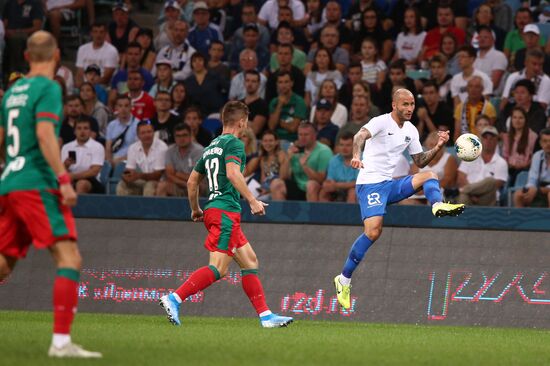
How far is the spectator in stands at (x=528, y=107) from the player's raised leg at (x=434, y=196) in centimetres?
507

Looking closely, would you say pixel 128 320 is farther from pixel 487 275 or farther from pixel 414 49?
pixel 414 49

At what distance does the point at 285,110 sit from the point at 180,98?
75.5 inches

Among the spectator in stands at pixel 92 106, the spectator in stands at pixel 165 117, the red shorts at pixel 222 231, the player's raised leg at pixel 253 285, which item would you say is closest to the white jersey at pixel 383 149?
the player's raised leg at pixel 253 285

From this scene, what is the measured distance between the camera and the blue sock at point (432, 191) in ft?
42.0

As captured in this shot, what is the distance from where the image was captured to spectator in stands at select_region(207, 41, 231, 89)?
20.5 m

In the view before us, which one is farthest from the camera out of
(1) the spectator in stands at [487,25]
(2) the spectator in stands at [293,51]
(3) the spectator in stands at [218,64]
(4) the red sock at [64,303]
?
(2) the spectator in stands at [293,51]

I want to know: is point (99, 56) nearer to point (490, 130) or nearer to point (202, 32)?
point (202, 32)

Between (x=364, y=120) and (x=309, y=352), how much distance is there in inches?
368

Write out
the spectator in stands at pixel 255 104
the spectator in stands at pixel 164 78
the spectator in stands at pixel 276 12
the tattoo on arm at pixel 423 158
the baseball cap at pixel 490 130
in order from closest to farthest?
the tattoo on arm at pixel 423 158
the baseball cap at pixel 490 130
the spectator in stands at pixel 255 104
the spectator in stands at pixel 164 78
the spectator in stands at pixel 276 12

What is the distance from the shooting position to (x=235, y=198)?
39.2 ft

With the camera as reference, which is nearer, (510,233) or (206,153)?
(206,153)

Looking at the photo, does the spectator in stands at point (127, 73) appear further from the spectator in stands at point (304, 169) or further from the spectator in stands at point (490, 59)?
the spectator in stands at point (490, 59)

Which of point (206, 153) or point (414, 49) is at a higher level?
point (414, 49)

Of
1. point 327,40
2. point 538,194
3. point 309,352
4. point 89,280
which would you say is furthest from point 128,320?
point 327,40
